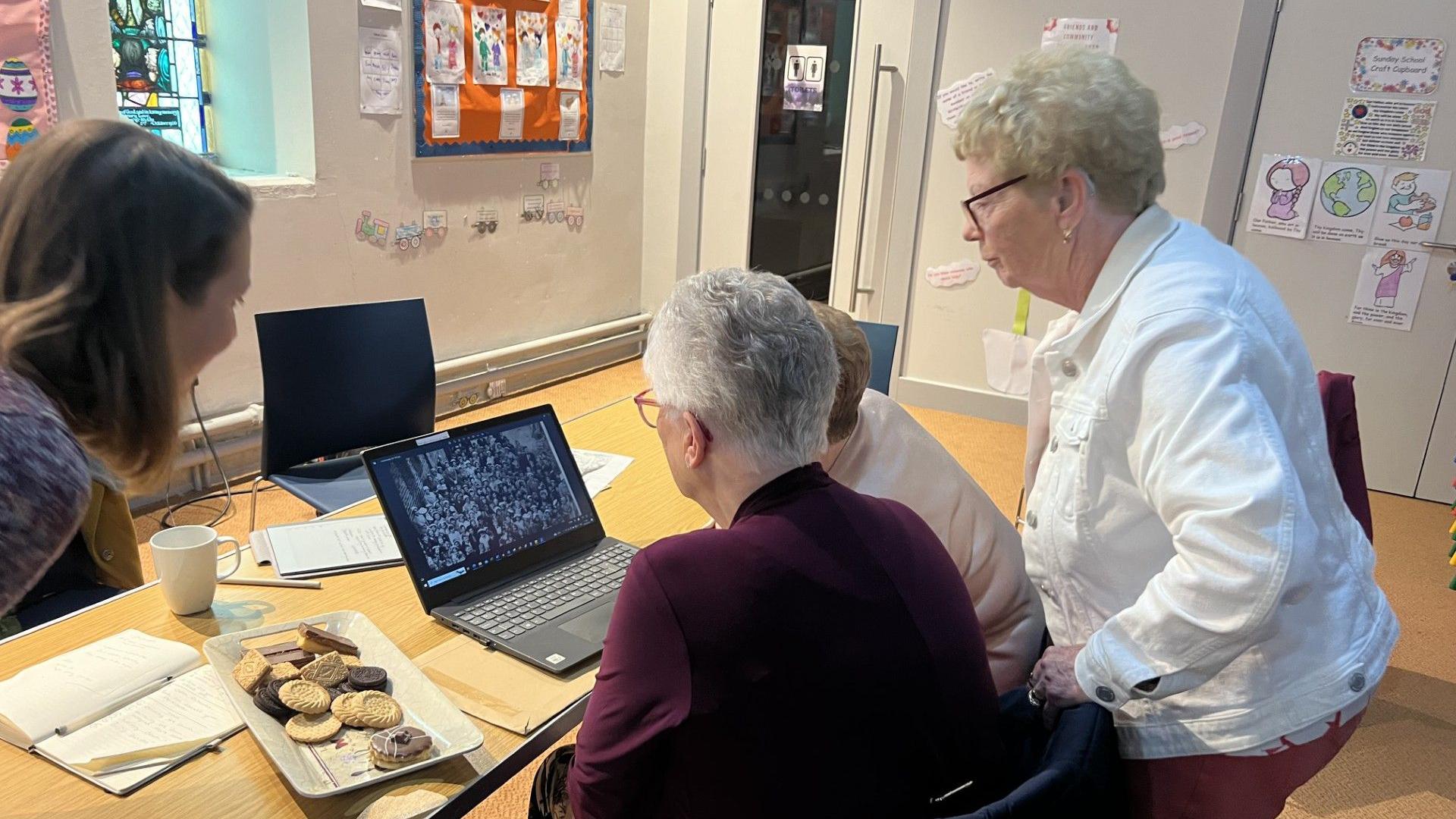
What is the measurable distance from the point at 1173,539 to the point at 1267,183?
145 inches

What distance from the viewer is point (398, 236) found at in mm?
4043

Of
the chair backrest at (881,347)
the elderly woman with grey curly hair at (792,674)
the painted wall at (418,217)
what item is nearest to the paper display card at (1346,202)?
the chair backrest at (881,347)

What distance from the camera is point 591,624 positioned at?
146 centimetres

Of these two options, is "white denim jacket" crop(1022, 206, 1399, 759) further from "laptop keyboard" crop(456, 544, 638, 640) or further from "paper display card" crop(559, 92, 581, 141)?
"paper display card" crop(559, 92, 581, 141)

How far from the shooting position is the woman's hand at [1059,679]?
119cm

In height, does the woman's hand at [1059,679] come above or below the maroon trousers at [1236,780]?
above

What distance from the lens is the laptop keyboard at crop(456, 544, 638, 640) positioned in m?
1.44

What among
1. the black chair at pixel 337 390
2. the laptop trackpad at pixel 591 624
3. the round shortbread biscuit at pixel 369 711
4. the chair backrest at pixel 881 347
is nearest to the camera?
the round shortbread biscuit at pixel 369 711

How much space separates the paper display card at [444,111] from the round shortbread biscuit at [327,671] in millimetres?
3207

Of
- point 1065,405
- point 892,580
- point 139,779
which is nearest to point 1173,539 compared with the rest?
point 1065,405

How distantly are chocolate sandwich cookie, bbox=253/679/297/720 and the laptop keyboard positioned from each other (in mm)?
294

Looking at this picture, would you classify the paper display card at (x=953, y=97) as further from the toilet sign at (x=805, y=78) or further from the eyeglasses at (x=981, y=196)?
the eyeglasses at (x=981, y=196)

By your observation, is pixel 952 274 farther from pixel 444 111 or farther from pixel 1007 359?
pixel 444 111

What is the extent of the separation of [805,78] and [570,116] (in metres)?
1.16
